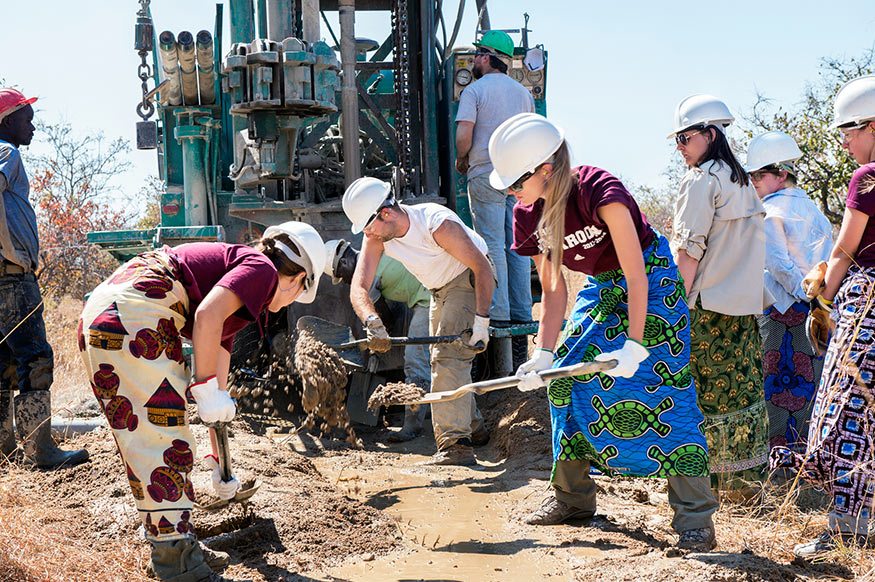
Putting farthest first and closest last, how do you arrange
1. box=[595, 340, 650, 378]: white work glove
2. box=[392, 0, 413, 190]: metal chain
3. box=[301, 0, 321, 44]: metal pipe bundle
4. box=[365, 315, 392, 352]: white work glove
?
box=[392, 0, 413, 190]: metal chain
box=[301, 0, 321, 44]: metal pipe bundle
box=[365, 315, 392, 352]: white work glove
box=[595, 340, 650, 378]: white work glove

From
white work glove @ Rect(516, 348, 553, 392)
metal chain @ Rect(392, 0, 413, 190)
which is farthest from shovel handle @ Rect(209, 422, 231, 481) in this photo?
metal chain @ Rect(392, 0, 413, 190)

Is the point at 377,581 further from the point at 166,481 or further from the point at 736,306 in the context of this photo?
the point at 736,306

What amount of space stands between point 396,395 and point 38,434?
217cm

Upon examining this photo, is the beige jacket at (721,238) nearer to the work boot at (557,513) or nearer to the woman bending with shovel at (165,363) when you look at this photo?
the work boot at (557,513)

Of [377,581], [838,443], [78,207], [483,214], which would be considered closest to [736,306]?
[838,443]

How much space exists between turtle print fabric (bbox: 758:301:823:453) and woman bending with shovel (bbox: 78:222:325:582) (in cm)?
317

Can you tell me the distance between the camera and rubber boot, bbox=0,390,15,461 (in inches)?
212

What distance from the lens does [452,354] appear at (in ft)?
18.7

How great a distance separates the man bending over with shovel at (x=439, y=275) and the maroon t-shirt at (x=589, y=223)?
1.44m

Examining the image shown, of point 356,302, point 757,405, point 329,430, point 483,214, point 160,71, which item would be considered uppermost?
point 160,71

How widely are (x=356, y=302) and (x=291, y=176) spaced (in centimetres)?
163

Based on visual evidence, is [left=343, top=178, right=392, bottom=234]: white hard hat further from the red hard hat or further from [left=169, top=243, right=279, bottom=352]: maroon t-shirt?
the red hard hat

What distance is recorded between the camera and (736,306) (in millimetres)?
4457

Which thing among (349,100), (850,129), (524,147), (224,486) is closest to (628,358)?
(524,147)
